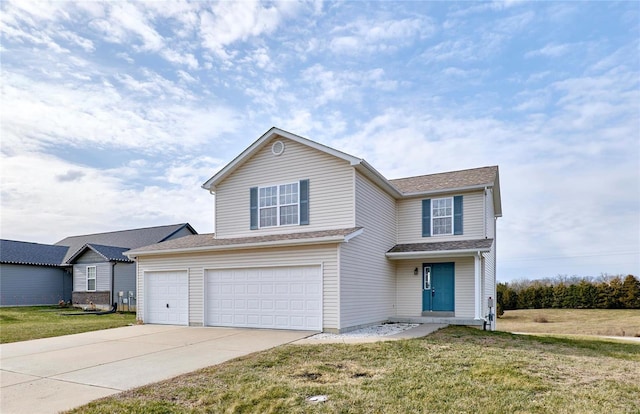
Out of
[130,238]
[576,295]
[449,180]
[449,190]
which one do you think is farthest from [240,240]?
[576,295]

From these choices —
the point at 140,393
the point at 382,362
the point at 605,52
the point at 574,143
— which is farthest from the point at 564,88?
the point at 140,393

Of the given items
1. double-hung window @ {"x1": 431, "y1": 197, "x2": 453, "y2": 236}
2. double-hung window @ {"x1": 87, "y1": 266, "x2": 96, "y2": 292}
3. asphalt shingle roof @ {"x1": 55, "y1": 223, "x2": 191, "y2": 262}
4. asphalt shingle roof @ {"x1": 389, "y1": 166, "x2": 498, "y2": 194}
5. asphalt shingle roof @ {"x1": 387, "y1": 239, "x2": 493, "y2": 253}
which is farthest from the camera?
asphalt shingle roof @ {"x1": 55, "y1": 223, "x2": 191, "y2": 262}

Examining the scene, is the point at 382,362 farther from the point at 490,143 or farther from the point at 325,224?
the point at 490,143

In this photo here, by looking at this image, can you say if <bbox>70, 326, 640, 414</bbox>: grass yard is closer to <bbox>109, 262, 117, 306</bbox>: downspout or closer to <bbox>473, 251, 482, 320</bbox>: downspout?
<bbox>473, 251, 482, 320</bbox>: downspout

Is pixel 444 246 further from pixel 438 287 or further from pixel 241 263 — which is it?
pixel 241 263

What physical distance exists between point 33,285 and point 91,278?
487 centimetres

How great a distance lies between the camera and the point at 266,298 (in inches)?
558

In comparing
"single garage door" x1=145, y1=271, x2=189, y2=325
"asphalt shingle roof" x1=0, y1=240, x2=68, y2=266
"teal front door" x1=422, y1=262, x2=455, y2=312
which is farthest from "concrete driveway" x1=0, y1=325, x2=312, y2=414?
"asphalt shingle roof" x1=0, y1=240, x2=68, y2=266

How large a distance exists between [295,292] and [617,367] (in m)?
8.42

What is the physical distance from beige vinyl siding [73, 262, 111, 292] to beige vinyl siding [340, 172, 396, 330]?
1793cm

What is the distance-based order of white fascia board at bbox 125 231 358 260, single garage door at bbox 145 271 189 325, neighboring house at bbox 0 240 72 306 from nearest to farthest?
white fascia board at bbox 125 231 358 260
single garage door at bbox 145 271 189 325
neighboring house at bbox 0 240 72 306

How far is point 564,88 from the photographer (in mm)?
15562

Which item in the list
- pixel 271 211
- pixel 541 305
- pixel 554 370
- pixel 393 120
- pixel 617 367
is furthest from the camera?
pixel 541 305

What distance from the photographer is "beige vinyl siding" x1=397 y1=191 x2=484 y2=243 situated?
1595 centimetres
